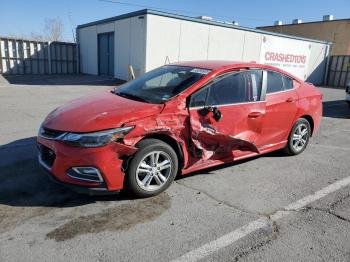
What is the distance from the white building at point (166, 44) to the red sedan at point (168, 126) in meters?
11.7

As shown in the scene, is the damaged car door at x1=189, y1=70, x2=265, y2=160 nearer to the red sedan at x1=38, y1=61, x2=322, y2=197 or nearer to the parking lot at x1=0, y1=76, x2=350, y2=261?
the red sedan at x1=38, y1=61, x2=322, y2=197

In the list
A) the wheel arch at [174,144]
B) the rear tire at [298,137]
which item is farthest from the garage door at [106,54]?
the wheel arch at [174,144]

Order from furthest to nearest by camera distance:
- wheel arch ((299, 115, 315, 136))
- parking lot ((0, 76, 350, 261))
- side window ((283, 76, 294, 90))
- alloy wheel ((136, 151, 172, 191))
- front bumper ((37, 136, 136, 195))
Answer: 1. wheel arch ((299, 115, 315, 136))
2. side window ((283, 76, 294, 90))
3. alloy wheel ((136, 151, 172, 191))
4. front bumper ((37, 136, 136, 195))
5. parking lot ((0, 76, 350, 261))

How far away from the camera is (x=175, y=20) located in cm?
1667

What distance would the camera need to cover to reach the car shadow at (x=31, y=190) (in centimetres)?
380

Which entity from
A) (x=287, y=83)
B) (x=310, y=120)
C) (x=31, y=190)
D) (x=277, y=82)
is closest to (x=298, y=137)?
(x=310, y=120)

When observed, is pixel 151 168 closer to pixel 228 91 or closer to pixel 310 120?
pixel 228 91

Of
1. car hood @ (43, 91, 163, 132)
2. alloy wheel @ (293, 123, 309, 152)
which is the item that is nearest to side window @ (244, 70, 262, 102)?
alloy wheel @ (293, 123, 309, 152)

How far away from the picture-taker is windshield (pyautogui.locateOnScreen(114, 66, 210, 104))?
4334mm

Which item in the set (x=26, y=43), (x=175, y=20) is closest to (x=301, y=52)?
(x=175, y=20)

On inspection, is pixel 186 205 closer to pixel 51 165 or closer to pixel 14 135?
pixel 51 165

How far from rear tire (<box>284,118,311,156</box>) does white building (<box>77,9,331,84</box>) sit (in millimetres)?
11468

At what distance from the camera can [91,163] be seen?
11.6ft

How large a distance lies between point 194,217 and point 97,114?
5.19 ft
